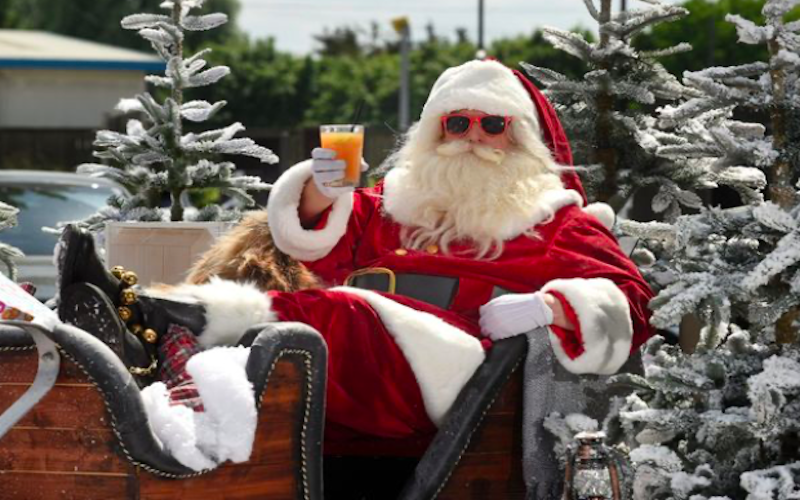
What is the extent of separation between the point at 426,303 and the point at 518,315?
1.34 ft

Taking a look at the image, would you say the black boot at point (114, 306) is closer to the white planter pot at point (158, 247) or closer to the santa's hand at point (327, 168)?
the santa's hand at point (327, 168)

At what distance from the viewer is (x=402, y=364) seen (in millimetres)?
4539

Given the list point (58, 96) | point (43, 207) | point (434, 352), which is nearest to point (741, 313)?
point (434, 352)

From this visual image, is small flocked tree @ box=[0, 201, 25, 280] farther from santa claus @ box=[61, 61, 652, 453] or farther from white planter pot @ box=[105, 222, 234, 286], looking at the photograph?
santa claus @ box=[61, 61, 652, 453]

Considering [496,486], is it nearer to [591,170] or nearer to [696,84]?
[696,84]

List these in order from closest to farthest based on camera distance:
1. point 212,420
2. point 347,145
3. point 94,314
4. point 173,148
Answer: point 212,420, point 94,314, point 347,145, point 173,148

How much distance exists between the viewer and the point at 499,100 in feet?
17.5

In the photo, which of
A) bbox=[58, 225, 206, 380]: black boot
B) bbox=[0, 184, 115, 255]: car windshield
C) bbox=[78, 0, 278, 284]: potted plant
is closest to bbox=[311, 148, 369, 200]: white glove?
bbox=[58, 225, 206, 380]: black boot

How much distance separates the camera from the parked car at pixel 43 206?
28.3 feet

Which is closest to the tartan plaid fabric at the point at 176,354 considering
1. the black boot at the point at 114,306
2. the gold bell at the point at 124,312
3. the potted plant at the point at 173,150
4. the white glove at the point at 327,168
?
the black boot at the point at 114,306

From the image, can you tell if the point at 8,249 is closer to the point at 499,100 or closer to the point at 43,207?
the point at 499,100

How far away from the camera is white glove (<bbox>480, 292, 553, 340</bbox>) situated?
14.9 ft

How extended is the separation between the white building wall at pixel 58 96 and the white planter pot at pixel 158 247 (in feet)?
88.7

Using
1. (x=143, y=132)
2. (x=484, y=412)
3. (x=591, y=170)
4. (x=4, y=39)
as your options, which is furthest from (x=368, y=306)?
(x=4, y=39)
